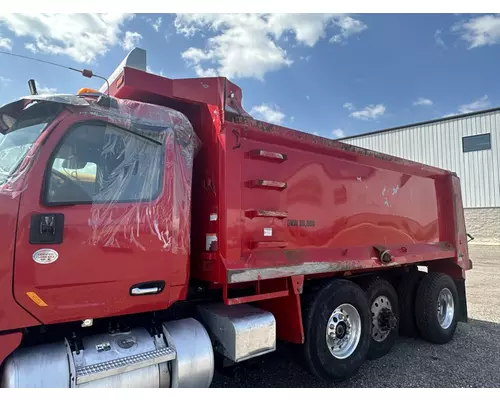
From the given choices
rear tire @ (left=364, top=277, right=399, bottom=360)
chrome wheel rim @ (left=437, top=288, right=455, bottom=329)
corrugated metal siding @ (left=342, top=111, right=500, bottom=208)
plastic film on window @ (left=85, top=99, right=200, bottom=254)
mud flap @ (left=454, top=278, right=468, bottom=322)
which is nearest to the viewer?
plastic film on window @ (left=85, top=99, right=200, bottom=254)

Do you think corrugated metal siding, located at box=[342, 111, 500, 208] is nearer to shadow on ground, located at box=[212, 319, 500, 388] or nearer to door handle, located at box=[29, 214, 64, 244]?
shadow on ground, located at box=[212, 319, 500, 388]

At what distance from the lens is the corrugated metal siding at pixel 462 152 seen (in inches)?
842

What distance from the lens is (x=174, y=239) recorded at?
316cm

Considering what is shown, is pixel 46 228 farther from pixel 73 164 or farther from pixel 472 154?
pixel 472 154

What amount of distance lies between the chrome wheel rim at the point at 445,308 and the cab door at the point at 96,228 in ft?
15.3

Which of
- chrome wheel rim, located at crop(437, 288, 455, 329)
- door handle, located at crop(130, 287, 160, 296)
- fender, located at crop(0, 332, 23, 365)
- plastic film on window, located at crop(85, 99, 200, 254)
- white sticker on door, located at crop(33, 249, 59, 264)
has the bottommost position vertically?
chrome wheel rim, located at crop(437, 288, 455, 329)

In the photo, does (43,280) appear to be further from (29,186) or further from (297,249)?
(297,249)

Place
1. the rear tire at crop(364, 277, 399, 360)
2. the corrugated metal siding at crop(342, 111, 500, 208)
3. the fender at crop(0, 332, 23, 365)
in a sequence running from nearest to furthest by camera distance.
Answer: the fender at crop(0, 332, 23, 365) < the rear tire at crop(364, 277, 399, 360) < the corrugated metal siding at crop(342, 111, 500, 208)

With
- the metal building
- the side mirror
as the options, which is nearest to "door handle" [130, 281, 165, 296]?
the side mirror

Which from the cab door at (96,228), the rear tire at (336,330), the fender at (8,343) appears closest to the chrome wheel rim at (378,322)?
the rear tire at (336,330)

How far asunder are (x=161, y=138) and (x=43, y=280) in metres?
1.41

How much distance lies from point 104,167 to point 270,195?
62.6 inches

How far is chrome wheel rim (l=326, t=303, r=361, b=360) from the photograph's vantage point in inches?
167

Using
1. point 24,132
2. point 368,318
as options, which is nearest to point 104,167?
point 24,132
